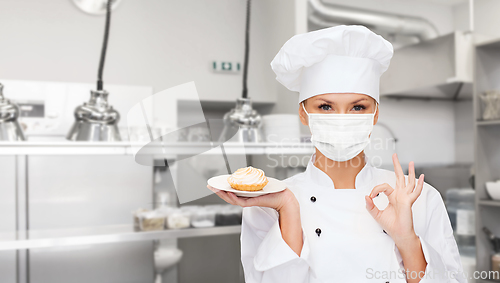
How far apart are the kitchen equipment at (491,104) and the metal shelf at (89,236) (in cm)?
173

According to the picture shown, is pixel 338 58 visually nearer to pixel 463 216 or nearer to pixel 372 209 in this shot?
pixel 372 209

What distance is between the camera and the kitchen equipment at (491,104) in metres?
2.41

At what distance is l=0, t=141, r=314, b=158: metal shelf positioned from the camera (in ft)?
5.09

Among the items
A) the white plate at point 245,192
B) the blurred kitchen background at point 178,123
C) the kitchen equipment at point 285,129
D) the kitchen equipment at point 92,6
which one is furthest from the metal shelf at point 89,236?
the kitchen equipment at point 92,6

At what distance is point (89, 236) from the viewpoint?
1675 millimetres

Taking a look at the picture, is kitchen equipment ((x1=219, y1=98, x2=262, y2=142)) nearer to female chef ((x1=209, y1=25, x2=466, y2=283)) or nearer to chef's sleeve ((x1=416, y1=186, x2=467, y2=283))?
female chef ((x1=209, y1=25, x2=466, y2=283))

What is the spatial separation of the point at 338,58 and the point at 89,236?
129 centimetres

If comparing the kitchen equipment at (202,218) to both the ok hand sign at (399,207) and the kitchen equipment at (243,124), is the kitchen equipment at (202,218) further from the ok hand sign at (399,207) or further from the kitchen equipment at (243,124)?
the ok hand sign at (399,207)

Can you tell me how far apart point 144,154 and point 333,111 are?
1429 millimetres

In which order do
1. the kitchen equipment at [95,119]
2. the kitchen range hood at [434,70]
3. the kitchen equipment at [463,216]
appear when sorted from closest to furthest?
the kitchen equipment at [95,119] → the kitchen range hood at [434,70] → the kitchen equipment at [463,216]

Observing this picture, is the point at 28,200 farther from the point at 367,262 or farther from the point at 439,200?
the point at 439,200

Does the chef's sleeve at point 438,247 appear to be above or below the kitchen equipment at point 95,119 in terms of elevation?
below

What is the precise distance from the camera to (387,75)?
9.86 ft

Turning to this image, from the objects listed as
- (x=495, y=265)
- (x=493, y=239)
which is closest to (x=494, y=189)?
(x=493, y=239)
